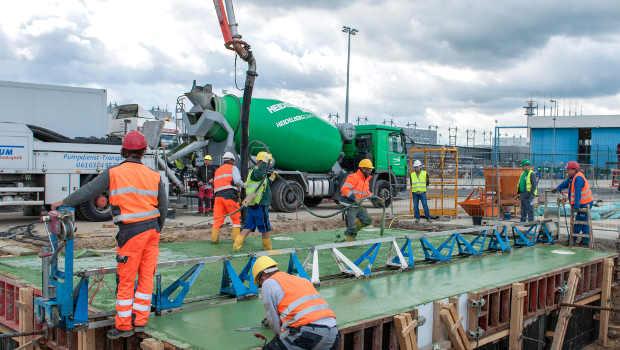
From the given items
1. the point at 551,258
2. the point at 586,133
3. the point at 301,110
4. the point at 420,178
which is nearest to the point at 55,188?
the point at 301,110

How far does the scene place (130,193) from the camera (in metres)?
4.71

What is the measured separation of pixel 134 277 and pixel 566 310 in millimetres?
6995

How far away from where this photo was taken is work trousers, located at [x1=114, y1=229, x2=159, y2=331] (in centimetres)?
468

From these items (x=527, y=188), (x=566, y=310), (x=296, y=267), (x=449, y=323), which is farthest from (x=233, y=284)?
(x=527, y=188)

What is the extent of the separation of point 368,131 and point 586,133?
32.7 metres

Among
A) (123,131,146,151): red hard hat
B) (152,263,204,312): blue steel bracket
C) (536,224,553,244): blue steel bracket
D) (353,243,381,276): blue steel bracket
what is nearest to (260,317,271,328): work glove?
(152,263,204,312): blue steel bracket

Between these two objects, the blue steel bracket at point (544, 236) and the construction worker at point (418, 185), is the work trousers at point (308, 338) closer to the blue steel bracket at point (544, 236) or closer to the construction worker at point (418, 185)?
the blue steel bracket at point (544, 236)

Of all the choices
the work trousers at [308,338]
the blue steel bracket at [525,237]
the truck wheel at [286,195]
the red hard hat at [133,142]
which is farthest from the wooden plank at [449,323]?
the truck wheel at [286,195]

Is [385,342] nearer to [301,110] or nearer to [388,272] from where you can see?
[388,272]

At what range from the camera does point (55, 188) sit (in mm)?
13648

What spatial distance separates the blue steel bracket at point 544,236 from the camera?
1116 centimetres

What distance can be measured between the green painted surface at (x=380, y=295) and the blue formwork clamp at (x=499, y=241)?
17 centimetres

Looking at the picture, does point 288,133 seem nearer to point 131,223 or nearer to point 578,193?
point 578,193

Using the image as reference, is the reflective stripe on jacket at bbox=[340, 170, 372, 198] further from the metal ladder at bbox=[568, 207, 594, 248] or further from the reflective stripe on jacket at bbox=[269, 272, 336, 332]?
the reflective stripe on jacket at bbox=[269, 272, 336, 332]
